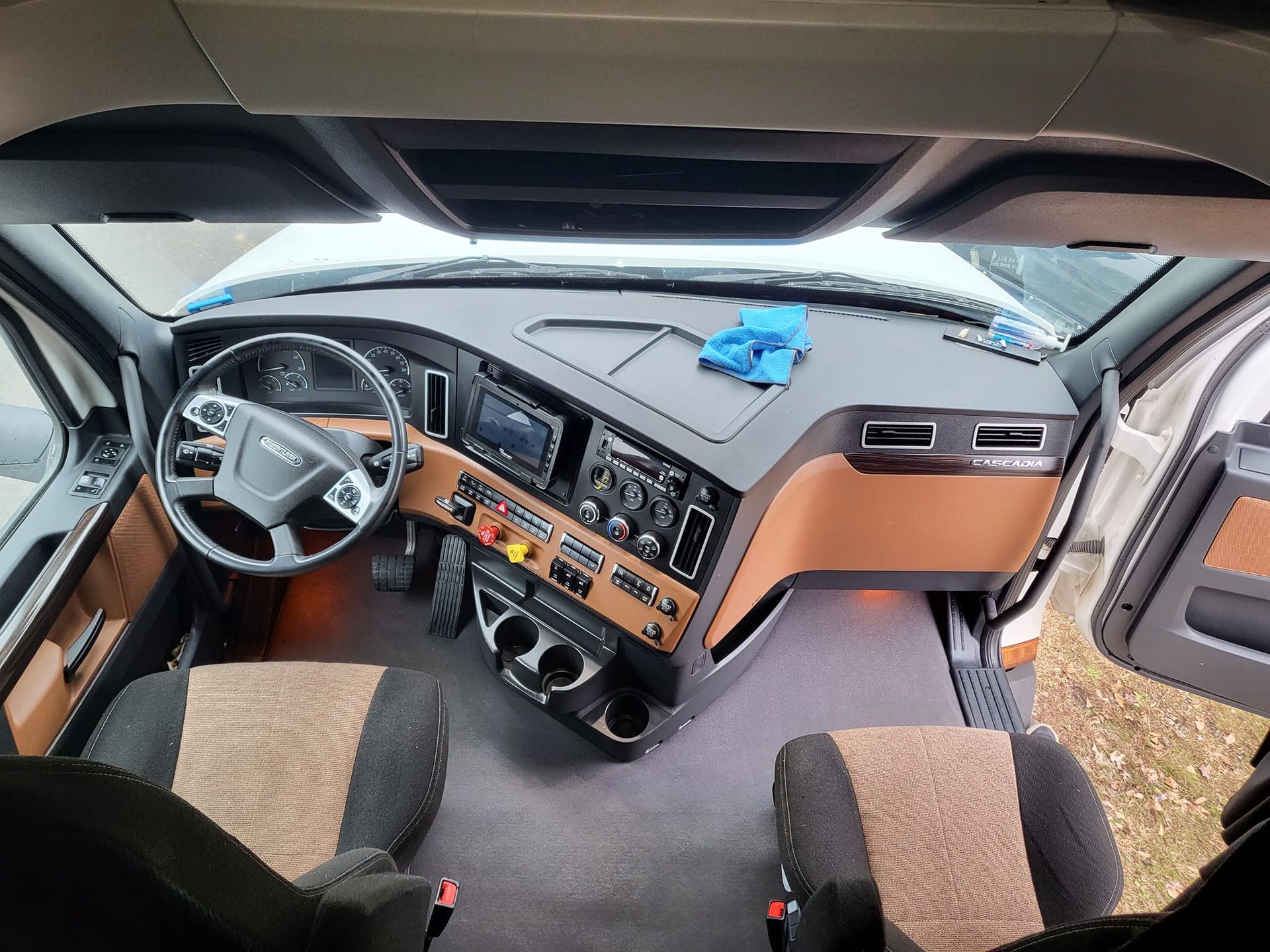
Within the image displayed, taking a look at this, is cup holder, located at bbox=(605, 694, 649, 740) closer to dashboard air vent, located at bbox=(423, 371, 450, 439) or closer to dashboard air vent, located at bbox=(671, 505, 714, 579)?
dashboard air vent, located at bbox=(671, 505, 714, 579)

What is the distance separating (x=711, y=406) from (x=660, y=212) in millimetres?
965

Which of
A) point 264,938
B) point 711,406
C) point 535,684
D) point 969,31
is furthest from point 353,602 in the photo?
point 969,31

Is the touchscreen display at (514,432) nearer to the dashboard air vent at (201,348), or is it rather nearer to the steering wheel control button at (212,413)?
the steering wheel control button at (212,413)

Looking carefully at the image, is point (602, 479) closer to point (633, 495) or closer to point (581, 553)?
point (633, 495)

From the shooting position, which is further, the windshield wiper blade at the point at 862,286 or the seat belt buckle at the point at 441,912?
the windshield wiper blade at the point at 862,286

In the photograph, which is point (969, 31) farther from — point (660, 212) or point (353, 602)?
point (353, 602)

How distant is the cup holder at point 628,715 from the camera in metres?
2.39

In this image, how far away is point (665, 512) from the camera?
203 cm

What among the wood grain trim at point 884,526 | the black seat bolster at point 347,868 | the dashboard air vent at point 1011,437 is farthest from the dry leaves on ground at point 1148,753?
the black seat bolster at point 347,868

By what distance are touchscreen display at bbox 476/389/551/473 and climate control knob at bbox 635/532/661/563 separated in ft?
1.20

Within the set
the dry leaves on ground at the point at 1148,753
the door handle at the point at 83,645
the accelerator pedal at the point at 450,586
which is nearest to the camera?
the door handle at the point at 83,645

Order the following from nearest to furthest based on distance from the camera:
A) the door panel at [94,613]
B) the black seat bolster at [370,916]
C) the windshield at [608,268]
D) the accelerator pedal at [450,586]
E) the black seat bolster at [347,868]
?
the black seat bolster at [370,916]
the black seat bolster at [347,868]
the door panel at [94,613]
the windshield at [608,268]
the accelerator pedal at [450,586]

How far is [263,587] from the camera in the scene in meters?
2.71

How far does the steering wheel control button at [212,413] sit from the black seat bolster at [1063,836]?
2247 millimetres
